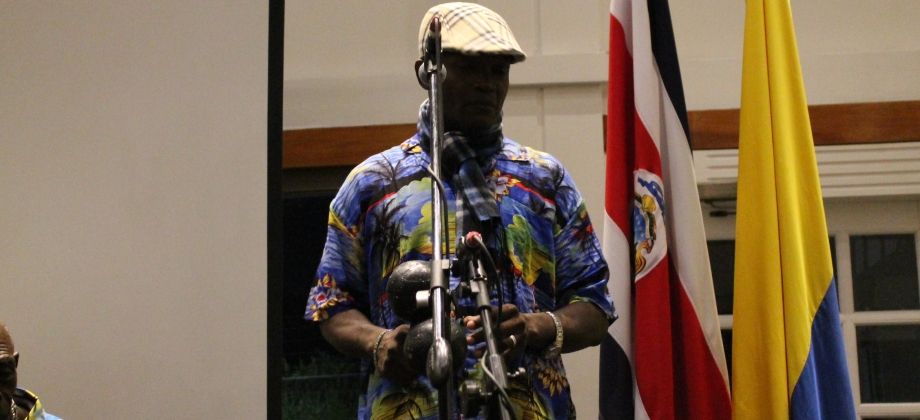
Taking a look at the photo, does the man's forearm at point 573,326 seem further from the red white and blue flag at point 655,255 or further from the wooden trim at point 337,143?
the wooden trim at point 337,143

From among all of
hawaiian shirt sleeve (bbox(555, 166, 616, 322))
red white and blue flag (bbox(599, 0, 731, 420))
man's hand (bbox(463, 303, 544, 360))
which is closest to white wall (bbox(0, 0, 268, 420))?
red white and blue flag (bbox(599, 0, 731, 420))

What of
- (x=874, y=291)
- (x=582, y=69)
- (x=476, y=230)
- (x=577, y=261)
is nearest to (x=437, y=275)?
(x=476, y=230)

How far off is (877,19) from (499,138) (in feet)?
6.13

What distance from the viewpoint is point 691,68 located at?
288 cm

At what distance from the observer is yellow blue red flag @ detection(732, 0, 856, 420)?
204 cm

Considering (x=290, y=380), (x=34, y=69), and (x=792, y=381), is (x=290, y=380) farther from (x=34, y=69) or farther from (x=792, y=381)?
(x=792, y=381)

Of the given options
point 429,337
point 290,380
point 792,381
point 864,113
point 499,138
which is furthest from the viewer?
point 290,380

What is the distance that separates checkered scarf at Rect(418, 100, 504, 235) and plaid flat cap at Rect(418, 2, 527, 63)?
0.11 m

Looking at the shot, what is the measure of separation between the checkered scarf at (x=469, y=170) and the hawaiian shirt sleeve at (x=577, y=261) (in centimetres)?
14

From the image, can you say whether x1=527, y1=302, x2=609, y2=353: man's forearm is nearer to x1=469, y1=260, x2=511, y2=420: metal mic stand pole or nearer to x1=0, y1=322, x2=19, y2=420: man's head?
x1=469, y1=260, x2=511, y2=420: metal mic stand pole

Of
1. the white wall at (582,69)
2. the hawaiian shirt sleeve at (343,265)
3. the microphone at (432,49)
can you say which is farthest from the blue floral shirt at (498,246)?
the white wall at (582,69)

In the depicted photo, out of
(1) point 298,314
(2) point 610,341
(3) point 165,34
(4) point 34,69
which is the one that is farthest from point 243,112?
(2) point 610,341

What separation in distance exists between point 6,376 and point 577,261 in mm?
1342

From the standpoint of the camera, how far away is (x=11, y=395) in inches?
81.7
